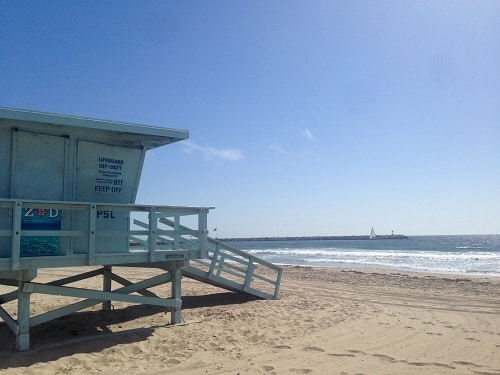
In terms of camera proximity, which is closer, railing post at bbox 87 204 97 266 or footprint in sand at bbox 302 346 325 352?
railing post at bbox 87 204 97 266

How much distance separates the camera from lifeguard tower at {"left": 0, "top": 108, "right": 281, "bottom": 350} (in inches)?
277

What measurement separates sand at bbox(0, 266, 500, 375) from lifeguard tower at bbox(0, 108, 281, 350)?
2.25ft

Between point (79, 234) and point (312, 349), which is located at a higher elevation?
point (79, 234)

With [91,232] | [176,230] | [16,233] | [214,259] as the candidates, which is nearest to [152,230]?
[176,230]

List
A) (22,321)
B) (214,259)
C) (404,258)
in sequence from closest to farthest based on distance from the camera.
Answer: (22,321), (214,259), (404,258)

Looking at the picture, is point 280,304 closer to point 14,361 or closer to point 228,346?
point 228,346

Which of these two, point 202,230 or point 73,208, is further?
point 202,230

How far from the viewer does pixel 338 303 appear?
12344 mm

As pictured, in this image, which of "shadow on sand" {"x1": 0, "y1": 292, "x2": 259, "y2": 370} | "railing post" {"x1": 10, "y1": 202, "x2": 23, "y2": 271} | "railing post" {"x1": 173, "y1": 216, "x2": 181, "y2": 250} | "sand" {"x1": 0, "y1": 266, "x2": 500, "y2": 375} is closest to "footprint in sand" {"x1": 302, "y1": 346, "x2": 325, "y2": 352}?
"sand" {"x1": 0, "y1": 266, "x2": 500, "y2": 375}

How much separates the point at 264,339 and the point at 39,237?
4.09 m

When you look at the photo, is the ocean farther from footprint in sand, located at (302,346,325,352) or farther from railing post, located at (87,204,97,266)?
railing post, located at (87,204,97,266)

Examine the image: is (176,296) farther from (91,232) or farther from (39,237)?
(39,237)

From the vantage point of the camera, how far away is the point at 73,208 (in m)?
7.19

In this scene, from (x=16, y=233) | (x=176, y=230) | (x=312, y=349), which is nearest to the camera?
(x=16, y=233)
